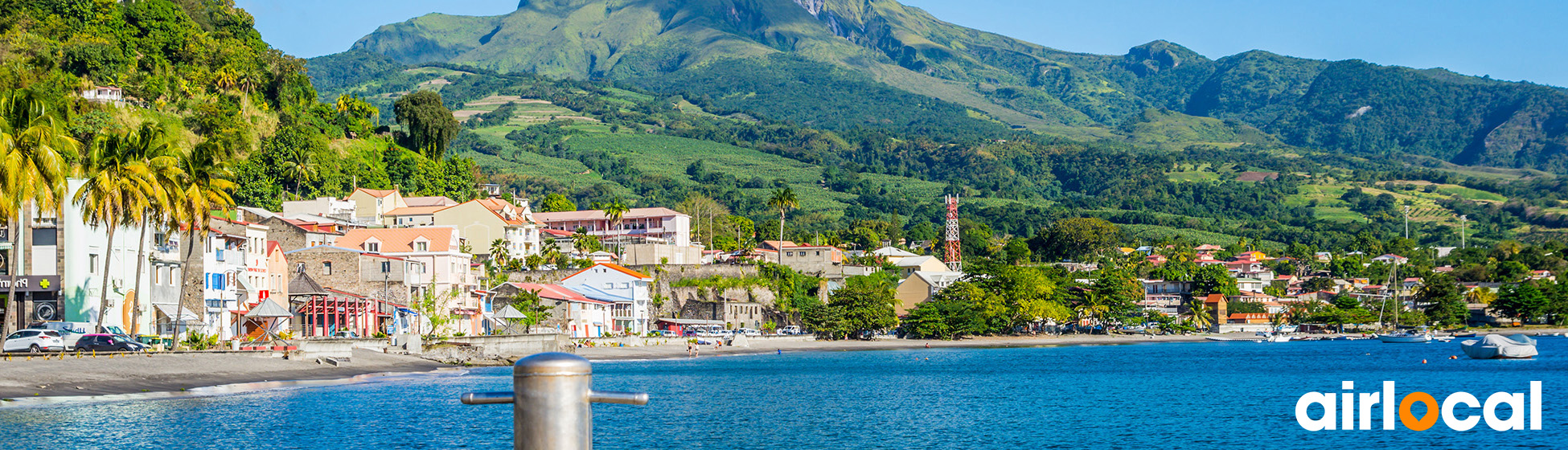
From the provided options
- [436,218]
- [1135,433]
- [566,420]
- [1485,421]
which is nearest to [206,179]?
[1135,433]

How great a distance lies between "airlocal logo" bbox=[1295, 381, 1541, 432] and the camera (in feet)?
152

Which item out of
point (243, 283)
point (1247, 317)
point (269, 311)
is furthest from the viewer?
point (1247, 317)

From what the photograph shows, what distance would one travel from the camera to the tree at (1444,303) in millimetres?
156125

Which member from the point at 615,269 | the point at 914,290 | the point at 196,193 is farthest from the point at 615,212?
the point at 196,193

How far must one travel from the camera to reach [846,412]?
5381 cm

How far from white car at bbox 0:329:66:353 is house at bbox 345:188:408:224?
67.6 meters

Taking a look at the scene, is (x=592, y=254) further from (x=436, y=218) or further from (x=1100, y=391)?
(x=1100, y=391)

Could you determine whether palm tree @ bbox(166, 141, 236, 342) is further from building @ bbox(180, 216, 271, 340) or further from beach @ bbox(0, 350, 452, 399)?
building @ bbox(180, 216, 271, 340)

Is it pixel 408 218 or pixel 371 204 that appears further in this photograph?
pixel 408 218

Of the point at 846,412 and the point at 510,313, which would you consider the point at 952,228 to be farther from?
the point at 846,412

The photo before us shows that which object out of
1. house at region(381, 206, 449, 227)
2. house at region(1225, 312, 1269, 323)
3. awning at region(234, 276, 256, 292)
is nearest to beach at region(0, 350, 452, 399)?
awning at region(234, 276, 256, 292)

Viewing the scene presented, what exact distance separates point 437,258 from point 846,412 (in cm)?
5132

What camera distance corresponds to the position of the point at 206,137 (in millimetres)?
117062

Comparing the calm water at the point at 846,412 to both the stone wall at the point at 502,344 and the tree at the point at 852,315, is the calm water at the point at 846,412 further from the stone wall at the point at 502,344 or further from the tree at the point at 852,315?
the tree at the point at 852,315
